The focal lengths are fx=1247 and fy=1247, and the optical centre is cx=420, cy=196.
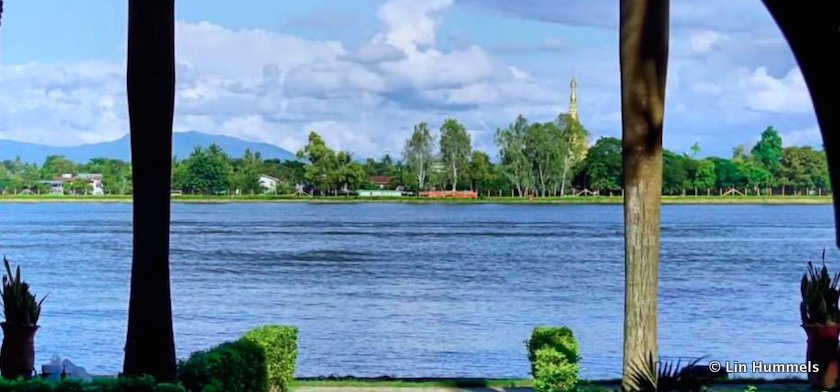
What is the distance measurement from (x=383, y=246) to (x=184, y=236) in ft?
74.1

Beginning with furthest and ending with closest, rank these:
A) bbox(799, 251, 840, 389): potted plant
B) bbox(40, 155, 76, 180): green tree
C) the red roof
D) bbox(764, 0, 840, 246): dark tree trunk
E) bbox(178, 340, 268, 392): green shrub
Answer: bbox(40, 155, 76, 180): green tree → the red roof → bbox(799, 251, 840, 389): potted plant → bbox(178, 340, 268, 392): green shrub → bbox(764, 0, 840, 246): dark tree trunk

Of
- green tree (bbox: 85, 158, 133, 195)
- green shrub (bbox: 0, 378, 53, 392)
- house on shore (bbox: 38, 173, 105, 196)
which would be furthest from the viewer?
house on shore (bbox: 38, 173, 105, 196)

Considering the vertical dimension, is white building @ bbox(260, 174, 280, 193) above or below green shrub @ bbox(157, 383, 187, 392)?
above

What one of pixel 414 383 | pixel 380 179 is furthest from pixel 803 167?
pixel 414 383

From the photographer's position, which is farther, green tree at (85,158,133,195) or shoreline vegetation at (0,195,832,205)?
green tree at (85,158,133,195)

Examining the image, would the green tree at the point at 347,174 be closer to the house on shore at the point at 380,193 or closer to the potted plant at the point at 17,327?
the house on shore at the point at 380,193

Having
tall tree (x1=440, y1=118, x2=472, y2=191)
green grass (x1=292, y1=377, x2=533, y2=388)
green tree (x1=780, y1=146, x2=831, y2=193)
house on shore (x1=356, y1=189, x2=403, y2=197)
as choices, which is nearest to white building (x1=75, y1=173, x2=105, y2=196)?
house on shore (x1=356, y1=189, x2=403, y2=197)

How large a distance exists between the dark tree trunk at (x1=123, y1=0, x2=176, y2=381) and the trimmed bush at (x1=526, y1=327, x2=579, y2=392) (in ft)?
14.5

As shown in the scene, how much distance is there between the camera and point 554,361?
490 inches

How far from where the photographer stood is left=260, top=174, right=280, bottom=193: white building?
578 ft

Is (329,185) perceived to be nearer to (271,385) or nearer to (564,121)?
(564,121)

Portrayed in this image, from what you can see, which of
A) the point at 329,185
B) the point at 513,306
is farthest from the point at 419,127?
the point at 513,306

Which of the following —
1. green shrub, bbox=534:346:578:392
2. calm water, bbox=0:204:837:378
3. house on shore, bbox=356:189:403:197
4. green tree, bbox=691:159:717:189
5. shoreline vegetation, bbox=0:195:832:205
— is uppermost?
green tree, bbox=691:159:717:189

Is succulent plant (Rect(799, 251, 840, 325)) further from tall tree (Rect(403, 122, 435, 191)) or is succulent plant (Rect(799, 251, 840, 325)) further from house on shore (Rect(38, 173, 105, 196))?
house on shore (Rect(38, 173, 105, 196))
